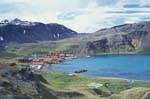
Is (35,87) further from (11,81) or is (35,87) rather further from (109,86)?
(109,86)

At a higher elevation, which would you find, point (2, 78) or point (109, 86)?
point (2, 78)

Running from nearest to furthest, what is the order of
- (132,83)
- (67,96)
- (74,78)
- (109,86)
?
(67,96), (109,86), (132,83), (74,78)

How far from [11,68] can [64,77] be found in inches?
3860

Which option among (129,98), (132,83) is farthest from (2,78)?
(132,83)

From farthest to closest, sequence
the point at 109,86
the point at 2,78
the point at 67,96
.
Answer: the point at 109,86, the point at 67,96, the point at 2,78

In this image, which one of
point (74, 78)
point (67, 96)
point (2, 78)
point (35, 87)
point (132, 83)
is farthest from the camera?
point (74, 78)

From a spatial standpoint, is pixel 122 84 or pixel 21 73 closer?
pixel 21 73

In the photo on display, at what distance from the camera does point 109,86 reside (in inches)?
6403

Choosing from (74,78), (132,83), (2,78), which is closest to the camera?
(2,78)

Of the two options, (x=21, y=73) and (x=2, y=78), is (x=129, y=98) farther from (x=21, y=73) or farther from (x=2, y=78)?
(x=2, y=78)

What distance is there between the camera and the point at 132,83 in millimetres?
173750

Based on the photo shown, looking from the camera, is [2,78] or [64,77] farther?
[64,77]

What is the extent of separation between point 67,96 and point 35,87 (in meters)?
10.2

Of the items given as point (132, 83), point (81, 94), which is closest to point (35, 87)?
point (81, 94)
